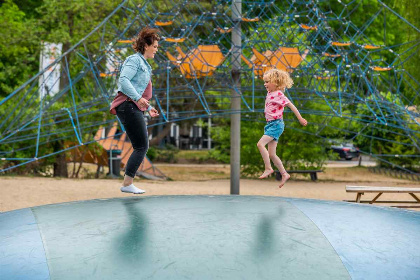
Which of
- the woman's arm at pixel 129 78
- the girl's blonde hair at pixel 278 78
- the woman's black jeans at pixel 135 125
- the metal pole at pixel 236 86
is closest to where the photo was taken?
the woman's arm at pixel 129 78

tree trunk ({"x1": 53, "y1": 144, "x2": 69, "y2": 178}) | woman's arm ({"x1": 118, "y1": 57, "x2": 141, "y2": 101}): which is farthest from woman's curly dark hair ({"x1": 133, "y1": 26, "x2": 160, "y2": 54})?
tree trunk ({"x1": 53, "y1": 144, "x2": 69, "y2": 178})

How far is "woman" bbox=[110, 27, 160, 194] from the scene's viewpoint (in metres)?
4.84

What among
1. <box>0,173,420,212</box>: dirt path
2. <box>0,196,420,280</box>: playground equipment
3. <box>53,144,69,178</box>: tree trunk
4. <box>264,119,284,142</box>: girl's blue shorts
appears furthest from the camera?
<box>53,144,69,178</box>: tree trunk

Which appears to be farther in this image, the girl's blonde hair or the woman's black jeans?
the girl's blonde hair

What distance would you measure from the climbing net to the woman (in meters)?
4.64

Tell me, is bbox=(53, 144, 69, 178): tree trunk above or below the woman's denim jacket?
below

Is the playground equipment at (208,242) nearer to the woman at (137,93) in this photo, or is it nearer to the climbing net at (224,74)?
the woman at (137,93)

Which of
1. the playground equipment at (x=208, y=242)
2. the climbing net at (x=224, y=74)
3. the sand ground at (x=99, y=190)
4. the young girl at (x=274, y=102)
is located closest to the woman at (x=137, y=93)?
the young girl at (x=274, y=102)

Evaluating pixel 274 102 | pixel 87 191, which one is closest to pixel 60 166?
pixel 87 191

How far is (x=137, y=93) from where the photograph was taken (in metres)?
4.84

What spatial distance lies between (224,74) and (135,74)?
273 inches

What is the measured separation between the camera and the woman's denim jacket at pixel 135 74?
4.86 meters

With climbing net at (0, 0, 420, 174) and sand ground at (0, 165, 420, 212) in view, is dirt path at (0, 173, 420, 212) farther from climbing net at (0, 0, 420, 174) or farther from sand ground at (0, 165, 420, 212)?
climbing net at (0, 0, 420, 174)

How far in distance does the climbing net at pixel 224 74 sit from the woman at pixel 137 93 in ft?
15.2
